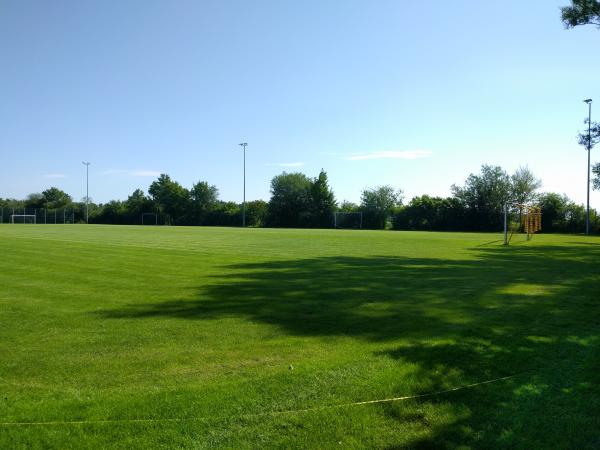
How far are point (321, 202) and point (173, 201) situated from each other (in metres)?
30.0

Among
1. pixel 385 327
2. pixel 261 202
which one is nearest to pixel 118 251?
pixel 385 327

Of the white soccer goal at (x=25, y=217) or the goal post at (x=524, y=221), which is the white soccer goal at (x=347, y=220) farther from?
the white soccer goal at (x=25, y=217)

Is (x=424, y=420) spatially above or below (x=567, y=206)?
below

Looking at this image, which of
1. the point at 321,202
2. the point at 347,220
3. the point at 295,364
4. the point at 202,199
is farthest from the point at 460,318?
the point at 202,199

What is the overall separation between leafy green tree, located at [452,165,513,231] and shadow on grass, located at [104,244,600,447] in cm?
4927

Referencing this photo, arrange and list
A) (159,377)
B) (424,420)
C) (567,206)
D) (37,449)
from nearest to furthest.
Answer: (37,449) → (424,420) → (159,377) → (567,206)

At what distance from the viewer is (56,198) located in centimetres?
10969

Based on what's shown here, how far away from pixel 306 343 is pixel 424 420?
7.82ft

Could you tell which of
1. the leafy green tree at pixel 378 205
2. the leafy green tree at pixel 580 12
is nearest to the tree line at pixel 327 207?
the leafy green tree at pixel 378 205

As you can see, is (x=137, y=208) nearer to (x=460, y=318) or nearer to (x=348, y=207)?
(x=348, y=207)

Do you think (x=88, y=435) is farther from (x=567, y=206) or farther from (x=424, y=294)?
(x=567, y=206)

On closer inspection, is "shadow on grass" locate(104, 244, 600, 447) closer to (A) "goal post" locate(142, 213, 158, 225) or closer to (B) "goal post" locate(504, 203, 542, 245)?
(B) "goal post" locate(504, 203, 542, 245)

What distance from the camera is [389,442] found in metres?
3.55

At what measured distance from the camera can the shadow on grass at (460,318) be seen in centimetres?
405
